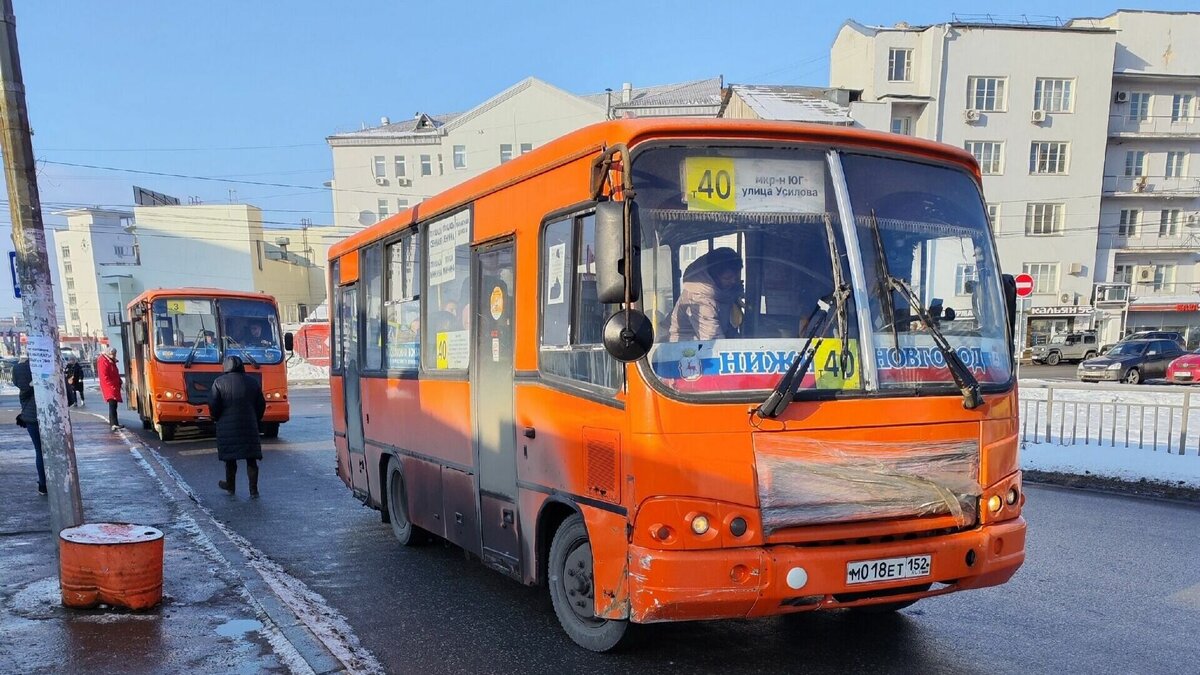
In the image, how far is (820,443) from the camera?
141 inches

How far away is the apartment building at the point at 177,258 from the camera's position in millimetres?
60969

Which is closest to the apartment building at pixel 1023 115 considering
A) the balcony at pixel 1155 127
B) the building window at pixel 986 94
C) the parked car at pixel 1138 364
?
the building window at pixel 986 94

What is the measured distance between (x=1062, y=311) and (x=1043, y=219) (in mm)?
5699

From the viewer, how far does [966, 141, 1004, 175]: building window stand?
4412cm

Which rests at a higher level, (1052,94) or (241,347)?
(1052,94)

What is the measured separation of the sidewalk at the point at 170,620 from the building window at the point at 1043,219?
1912 inches

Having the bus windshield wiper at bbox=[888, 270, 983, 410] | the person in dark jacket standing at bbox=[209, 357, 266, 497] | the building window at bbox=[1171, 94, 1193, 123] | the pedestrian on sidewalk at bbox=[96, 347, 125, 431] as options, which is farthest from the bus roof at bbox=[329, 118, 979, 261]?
the building window at bbox=[1171, 94, 1193, 123]

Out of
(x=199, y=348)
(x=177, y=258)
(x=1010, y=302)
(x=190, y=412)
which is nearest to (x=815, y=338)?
(x=1010, y=302)

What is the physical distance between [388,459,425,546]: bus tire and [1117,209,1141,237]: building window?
5423cm

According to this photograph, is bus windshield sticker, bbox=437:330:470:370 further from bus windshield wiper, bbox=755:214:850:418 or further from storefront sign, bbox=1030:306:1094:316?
storefront sign, bbox=1030:306:1094:316

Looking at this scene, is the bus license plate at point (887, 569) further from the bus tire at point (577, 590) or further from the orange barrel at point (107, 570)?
the orange barrel at point (107, 570)

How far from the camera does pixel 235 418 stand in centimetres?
920

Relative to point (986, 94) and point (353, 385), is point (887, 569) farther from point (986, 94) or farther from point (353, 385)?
point (986, 94)

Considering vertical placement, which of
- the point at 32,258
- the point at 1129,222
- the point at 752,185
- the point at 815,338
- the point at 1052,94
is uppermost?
the point at 1052,94
